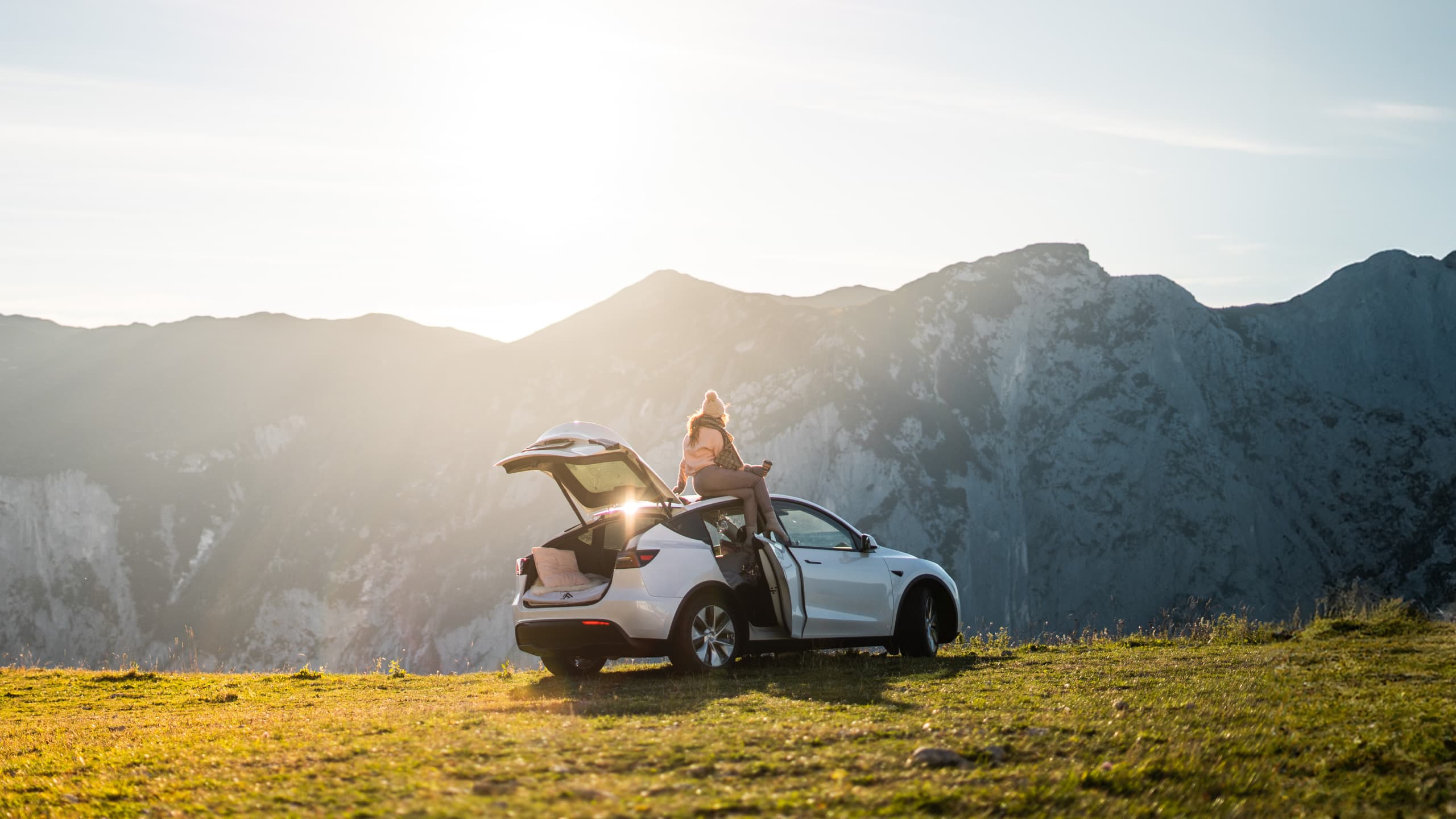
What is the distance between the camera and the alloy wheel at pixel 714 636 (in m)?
9.58

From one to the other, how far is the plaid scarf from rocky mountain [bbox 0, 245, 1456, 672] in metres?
55.8

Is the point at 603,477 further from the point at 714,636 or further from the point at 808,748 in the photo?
the point at 808,748

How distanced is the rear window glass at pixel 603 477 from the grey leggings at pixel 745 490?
2.08ft

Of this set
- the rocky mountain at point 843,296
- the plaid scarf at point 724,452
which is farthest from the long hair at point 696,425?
the rocky mountain at point 843,296

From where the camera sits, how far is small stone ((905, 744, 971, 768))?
4.29m

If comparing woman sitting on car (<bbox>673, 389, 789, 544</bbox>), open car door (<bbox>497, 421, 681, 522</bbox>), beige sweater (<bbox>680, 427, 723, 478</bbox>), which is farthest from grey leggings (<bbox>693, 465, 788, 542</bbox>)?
open car door (<bbox>497, 421, 681, 522</bbox>)

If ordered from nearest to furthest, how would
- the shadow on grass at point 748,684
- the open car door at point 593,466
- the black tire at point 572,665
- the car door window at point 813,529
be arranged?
1. the shadow on grass at point 748,684
2. the open car door at point 593,466
3. the black tire at point 572,665
4. the car door window at point 813,529

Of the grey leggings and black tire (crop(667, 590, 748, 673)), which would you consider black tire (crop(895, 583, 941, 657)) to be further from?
black tire (crop(667, 590, 748, 673))

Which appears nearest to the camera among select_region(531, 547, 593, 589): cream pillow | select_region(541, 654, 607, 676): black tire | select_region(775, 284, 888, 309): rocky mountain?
select_region(531, 547, 593, 589): cream pillow

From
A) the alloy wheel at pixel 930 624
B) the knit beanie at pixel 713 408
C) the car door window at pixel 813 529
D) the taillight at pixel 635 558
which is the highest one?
the knit beanie at pixel 713 408

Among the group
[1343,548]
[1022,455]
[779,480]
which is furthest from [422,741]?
[1343,548]

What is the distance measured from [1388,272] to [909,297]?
38.4 meters

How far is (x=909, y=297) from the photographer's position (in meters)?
83.5

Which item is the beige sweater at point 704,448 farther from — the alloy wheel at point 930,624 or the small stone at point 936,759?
the small stone at point 936,759
